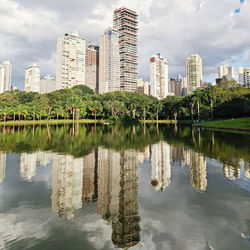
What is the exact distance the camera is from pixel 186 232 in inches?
218

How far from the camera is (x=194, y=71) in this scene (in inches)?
7520

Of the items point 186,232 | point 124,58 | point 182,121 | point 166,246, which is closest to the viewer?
point 166,246

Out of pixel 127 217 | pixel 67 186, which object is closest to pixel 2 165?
pixel 67 186

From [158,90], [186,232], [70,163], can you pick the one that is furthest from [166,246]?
[158,90]

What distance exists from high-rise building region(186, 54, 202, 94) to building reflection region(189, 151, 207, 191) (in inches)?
7394

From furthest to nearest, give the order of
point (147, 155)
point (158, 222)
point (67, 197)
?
point (147, 155)
point (67, 197)
point (158, 222)

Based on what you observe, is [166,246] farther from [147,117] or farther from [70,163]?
[147,117]

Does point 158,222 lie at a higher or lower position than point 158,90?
lower

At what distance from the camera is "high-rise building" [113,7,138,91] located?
162375 millimetres

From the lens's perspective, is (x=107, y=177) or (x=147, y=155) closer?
(x=107, y=177)

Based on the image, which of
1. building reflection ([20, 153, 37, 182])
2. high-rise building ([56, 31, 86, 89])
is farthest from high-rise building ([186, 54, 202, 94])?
building reflection ([20, 153, 37, 182])

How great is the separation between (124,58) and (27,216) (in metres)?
168

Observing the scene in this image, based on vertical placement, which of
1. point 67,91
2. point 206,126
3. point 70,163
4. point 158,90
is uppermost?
point 158,90

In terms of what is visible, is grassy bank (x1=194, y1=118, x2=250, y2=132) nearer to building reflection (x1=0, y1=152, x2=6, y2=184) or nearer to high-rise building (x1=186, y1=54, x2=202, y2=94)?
building reflection (x1=0, y1=152, x2=6, y2=184)
